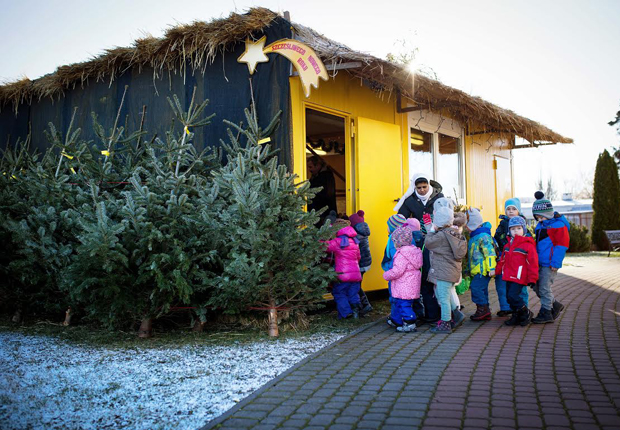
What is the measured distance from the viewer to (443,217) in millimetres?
6020

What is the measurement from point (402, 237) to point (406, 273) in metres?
0.40

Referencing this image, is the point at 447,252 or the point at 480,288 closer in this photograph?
the point at 447,252

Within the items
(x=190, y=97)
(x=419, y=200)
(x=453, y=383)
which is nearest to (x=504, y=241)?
(x=419, y=200)

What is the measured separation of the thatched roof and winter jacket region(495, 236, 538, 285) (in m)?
2.58

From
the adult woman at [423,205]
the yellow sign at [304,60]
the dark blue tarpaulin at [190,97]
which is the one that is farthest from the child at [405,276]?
the yellow sign at [304,60]

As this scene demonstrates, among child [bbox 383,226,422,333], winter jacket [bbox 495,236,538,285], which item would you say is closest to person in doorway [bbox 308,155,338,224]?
child [bbox 383,226,422,333]

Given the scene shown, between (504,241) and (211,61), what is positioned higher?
(211,61)

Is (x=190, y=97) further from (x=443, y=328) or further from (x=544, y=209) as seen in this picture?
(x=544, y=209)

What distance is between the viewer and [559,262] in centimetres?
612

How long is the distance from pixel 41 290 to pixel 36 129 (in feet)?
15.2

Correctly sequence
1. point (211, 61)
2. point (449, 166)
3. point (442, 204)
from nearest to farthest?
point (442, 204) < point (211, 61) < point (449, 166)

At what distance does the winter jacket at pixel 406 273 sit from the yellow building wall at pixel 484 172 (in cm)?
597

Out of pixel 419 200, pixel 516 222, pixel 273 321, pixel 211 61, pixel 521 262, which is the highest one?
pixel 211 61

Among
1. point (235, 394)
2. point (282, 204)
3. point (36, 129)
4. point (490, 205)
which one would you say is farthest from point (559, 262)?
point (36, 129)
